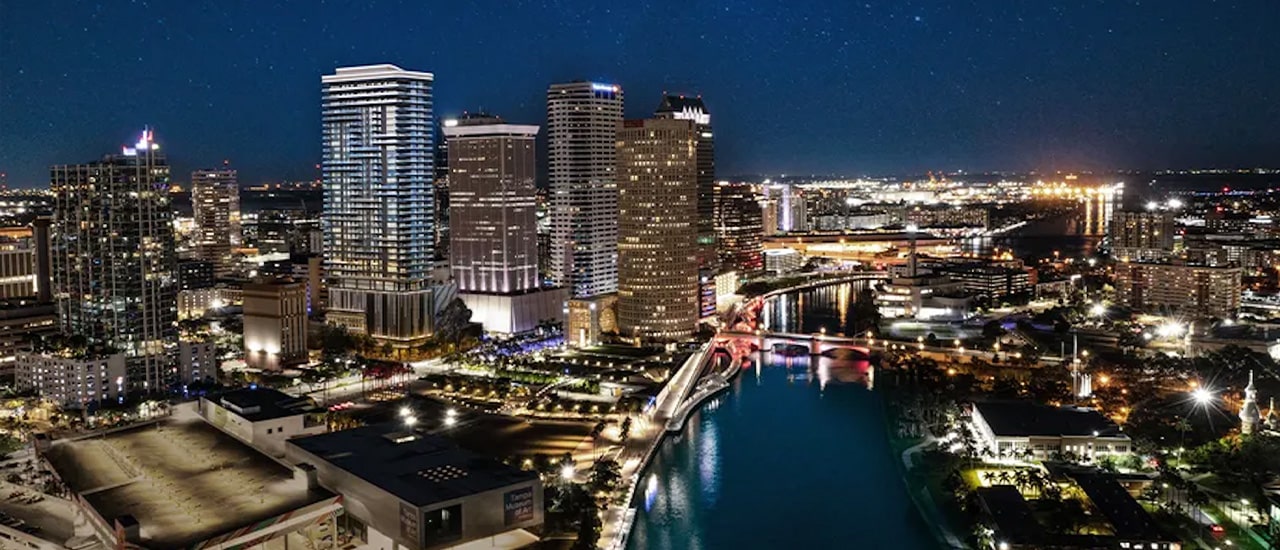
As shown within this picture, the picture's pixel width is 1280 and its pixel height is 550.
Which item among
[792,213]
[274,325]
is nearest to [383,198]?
[274,325]

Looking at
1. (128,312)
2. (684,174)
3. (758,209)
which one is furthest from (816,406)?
(758,209)

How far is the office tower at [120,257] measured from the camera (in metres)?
12.6

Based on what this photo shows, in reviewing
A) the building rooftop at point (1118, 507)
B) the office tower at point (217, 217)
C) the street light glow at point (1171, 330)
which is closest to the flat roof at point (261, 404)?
the building rooftop at point (1118, 507)

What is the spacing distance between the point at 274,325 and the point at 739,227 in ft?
47.6

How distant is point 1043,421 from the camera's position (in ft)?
34.6

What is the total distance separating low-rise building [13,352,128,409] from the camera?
38.5ft

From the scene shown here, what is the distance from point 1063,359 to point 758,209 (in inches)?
544

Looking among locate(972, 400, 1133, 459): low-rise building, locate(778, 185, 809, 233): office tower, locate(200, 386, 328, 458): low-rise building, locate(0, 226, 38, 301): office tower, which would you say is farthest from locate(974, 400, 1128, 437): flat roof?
locate(778, 185, 809, 233): office tower

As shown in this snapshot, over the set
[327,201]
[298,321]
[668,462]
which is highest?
[327,201]

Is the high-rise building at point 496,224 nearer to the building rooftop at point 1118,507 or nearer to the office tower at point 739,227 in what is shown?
the office tower at point 739,227

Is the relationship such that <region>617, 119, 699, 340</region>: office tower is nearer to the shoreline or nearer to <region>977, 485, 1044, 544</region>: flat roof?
the shoreline

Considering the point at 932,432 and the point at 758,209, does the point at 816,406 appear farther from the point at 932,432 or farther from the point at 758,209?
the point at 758,209

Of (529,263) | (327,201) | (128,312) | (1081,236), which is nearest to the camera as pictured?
(128,312)

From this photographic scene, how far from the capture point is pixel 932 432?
11219mm
